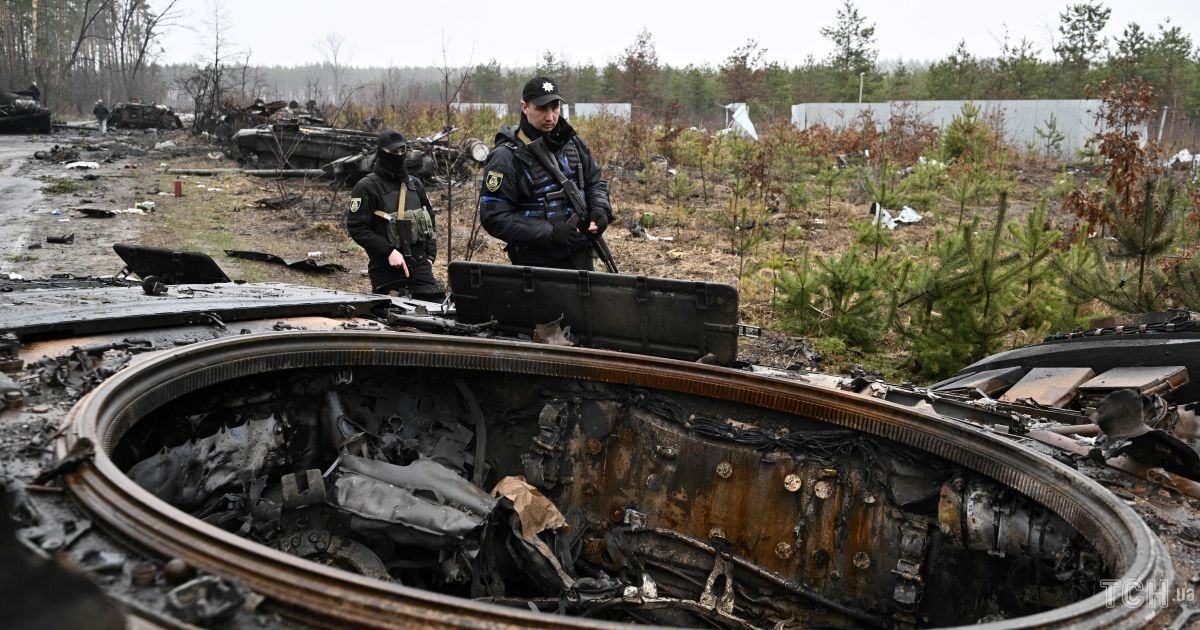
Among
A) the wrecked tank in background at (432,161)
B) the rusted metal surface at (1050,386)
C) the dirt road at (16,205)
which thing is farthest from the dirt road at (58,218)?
the rusted metal surface at (1050,386)

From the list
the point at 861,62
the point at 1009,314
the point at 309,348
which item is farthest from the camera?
the point at 861,62

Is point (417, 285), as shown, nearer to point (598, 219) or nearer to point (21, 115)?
point (598, 219)

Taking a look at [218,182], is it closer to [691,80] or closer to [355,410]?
[355,410]

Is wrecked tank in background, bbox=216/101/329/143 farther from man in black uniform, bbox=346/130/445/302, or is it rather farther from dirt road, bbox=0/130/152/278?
man in black uniform, bbox=346/130/445/302

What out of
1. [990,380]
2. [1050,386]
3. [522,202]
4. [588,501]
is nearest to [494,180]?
[522,202]

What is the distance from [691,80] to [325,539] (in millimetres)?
33762

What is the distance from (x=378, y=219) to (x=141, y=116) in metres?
29.4

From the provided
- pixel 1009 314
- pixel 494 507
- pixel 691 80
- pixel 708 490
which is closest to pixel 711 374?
pixel 708 490

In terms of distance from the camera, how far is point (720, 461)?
3.76 meters

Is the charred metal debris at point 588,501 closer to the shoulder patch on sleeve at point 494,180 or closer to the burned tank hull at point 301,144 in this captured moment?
the shoulder patch on sleeve at point 494,180

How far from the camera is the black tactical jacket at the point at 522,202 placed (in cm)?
514

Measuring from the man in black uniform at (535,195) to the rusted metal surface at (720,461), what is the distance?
1377mm

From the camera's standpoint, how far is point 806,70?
33.3 meters

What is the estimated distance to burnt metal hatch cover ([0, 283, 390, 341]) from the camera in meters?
3.45
